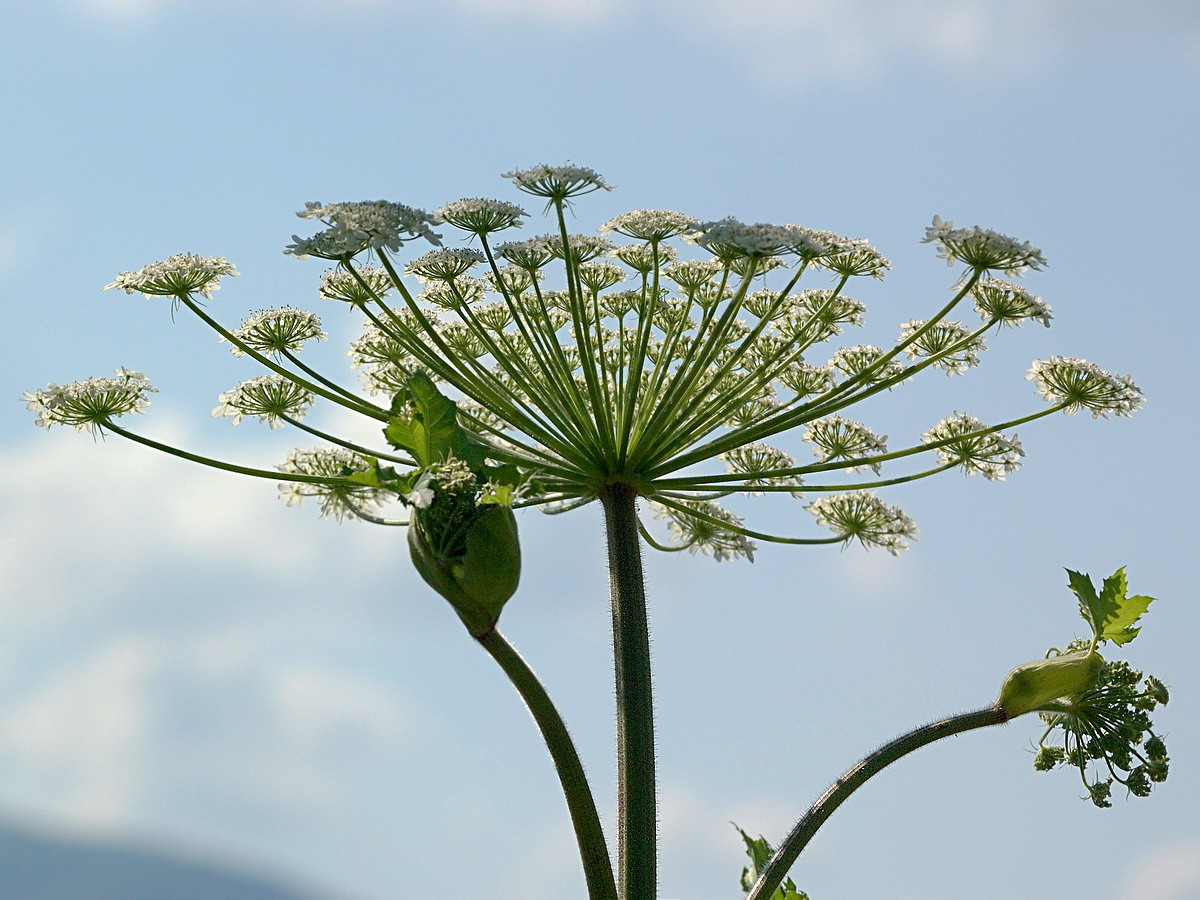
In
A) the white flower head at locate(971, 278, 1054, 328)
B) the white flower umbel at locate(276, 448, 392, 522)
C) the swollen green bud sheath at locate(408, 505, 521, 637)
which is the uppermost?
the white flower head at locate(971, 278, 1054, 328)

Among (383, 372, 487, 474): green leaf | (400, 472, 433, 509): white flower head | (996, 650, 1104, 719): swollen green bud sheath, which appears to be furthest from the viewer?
Answer: (996, 650, 1104, 719): swollen green bud sheath

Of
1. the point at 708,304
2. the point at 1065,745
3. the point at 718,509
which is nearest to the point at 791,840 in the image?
the point at 1065,745

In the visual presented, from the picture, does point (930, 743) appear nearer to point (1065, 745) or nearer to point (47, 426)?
point (1065, 745)

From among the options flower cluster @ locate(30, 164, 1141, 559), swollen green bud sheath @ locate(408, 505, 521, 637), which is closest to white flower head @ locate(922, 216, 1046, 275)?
flower cluster @ locate(30, 164, 1141, 559)

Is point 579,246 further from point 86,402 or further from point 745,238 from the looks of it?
point 86,402

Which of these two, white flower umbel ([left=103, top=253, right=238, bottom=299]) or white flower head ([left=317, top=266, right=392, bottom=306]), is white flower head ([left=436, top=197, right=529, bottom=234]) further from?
white flower umbel ([left=103, top=253, right=238, bottom=299])

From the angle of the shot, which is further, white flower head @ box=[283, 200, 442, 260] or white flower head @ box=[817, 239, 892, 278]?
white flower head @ box=[817, 239, 892, 278]
